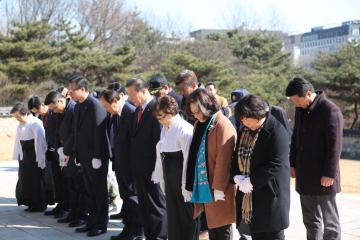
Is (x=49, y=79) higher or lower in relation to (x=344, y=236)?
higher

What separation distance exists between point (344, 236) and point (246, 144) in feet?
7.82

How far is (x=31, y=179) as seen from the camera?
6949 millimetres

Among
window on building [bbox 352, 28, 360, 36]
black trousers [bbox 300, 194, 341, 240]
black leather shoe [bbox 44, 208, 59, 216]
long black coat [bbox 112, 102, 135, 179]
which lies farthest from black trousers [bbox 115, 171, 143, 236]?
window on building [bbox 352, 28, 360, 36]

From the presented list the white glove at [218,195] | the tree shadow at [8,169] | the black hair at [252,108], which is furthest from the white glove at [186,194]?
the tree shadow at [8,169]

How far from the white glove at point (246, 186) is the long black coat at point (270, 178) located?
1.1 inches

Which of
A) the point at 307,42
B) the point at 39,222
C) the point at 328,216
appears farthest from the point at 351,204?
the point at 307,42

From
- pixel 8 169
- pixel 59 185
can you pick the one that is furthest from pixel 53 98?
pixel 8 169

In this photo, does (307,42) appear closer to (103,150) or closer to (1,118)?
(1,118)

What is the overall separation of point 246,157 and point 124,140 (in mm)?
1823

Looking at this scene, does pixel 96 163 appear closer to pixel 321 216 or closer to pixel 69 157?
pixel 69 157

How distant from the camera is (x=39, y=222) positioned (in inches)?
251

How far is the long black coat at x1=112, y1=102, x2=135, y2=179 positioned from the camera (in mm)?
5141

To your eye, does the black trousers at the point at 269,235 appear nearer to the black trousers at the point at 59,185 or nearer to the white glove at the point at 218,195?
the white glove at the point at 218,195

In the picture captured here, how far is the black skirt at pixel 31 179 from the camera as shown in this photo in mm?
6902
